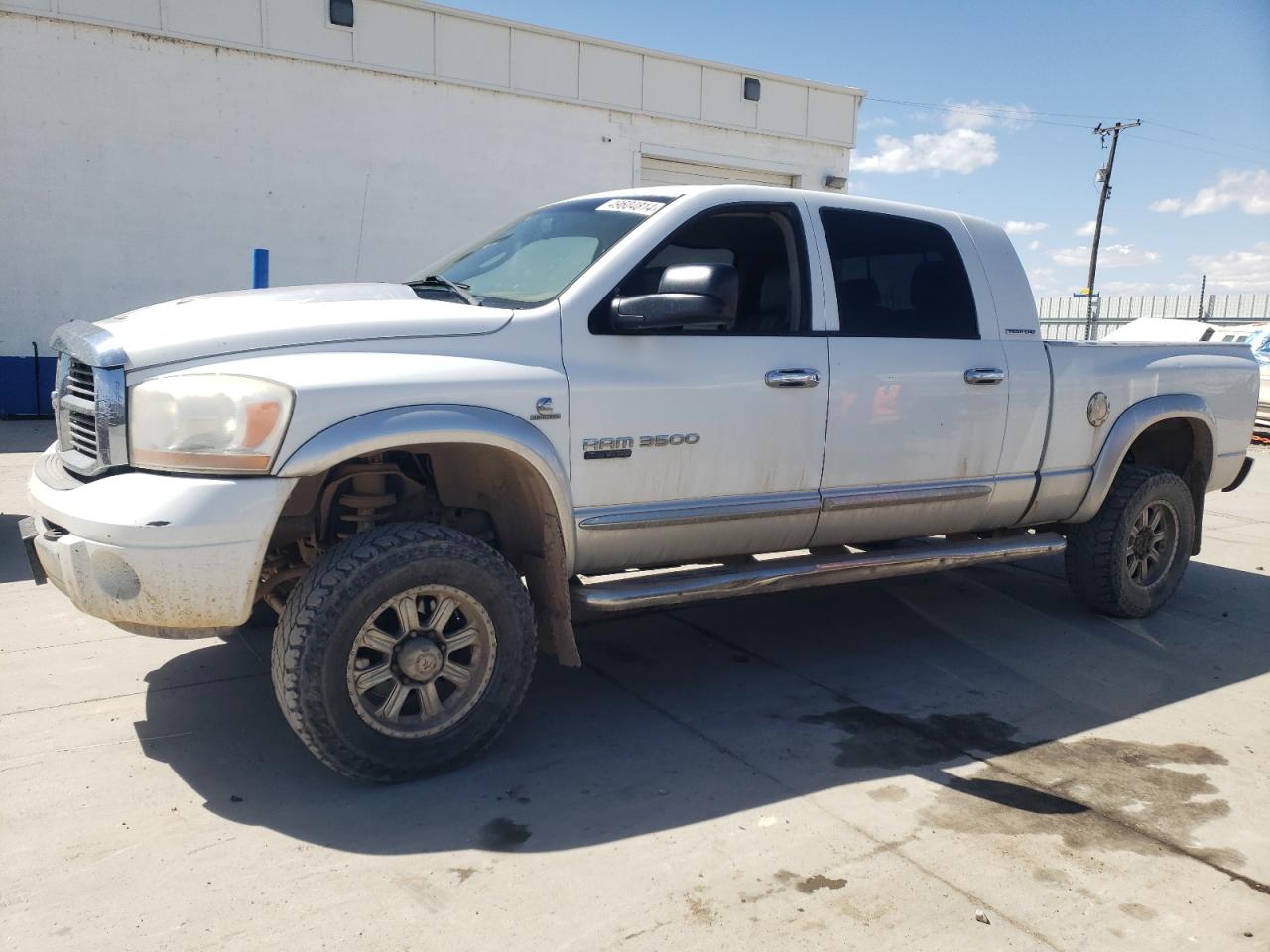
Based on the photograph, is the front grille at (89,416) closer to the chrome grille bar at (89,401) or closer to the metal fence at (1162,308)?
the chrome grille bar at (89,401)

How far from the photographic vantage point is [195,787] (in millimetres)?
3291

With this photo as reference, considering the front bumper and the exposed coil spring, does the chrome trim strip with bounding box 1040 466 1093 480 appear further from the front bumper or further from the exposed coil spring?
the front bumper

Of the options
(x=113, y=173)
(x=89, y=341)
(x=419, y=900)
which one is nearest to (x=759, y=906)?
(x=419, y=900)

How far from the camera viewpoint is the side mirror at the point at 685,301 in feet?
11.6

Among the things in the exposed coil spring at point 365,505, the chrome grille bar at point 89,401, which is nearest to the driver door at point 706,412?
the exposed coil spring at point 365,505

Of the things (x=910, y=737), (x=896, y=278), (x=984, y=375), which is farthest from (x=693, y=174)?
(x=910, y=737)

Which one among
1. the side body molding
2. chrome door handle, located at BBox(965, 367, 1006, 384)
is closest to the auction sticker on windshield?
chrome door handle, located at BBox(965, 367, 1006, 384)

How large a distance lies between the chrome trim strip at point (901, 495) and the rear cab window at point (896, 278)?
66cm

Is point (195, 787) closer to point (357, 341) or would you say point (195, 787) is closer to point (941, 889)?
point (357, 341)

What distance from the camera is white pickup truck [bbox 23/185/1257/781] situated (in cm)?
303

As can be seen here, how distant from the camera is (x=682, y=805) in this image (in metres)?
3.26

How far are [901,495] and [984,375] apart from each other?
2.33ft

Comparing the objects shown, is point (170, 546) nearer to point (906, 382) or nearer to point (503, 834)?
point (503, 834)

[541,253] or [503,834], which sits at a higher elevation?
[541,253]
